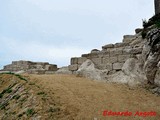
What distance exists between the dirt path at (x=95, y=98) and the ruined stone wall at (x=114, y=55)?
4.95 feet

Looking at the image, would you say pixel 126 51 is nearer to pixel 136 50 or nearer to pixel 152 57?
pixel 136 50

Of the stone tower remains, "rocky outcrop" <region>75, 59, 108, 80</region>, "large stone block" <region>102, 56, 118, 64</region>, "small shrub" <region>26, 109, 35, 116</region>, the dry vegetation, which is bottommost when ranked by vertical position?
"small shrub" <region>26, 109, 35, 116</region>

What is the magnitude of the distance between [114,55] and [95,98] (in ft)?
11.5

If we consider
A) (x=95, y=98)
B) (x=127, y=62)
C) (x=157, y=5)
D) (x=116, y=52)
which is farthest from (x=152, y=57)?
(x=157, y=5)

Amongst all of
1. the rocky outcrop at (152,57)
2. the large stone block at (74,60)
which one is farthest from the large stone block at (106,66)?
the rocky outcrop at (152,57)

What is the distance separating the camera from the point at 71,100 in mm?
6852

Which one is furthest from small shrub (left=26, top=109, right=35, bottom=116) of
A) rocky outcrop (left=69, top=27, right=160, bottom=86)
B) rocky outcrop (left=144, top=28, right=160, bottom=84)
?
rocky outcrop (left=144, top=28, right=160, bottom=84)

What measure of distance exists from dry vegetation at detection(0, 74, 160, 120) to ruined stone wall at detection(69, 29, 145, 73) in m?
1.50

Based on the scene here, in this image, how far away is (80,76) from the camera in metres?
10.5

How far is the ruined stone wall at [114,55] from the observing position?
31.3 feet

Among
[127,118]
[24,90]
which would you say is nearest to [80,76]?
[24,90]

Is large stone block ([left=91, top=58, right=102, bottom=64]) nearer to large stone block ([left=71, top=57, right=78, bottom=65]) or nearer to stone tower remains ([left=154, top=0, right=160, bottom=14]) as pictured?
large stone block ([left=71, top=57, right=78, bottom=65])

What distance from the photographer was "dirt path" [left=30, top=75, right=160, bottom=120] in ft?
20.0

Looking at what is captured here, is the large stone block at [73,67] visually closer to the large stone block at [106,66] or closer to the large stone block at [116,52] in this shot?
the large stone block at [106,66]
